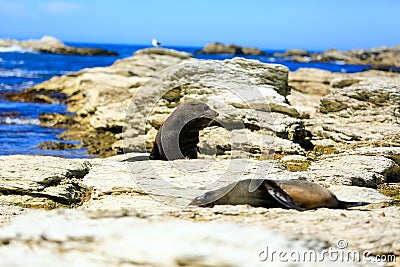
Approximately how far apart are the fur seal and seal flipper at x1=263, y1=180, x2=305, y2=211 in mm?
3856

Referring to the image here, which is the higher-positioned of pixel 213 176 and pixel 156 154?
pixel 213 176

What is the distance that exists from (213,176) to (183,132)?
2.90 meters

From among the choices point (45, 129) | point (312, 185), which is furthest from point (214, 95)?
point (45, 129)

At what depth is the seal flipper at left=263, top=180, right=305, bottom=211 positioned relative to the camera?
Answer: 19.2 ft

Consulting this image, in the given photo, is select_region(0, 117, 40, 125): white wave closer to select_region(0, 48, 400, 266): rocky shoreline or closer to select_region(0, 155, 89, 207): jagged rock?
select_region(0, 48, 400, 266): rocky shoreline

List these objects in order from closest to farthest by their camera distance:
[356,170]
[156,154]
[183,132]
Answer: [356,170]
[156,154]
[183,132]

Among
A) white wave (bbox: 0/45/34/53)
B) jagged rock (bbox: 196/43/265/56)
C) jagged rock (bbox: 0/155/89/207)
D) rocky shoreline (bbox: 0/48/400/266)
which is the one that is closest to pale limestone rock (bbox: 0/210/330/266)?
rocky shoreline (bbox: 0/48/400/266)

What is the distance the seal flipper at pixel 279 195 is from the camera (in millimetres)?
5853

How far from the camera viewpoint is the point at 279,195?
19.8 ft

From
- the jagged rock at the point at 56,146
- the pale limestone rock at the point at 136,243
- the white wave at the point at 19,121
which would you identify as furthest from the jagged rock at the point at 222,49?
the pale limestone rock at the point at 136,243

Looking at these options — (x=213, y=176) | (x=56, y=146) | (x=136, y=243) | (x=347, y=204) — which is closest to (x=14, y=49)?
(x=56, y=146)

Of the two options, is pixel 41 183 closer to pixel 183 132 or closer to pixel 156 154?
pixel 156 154

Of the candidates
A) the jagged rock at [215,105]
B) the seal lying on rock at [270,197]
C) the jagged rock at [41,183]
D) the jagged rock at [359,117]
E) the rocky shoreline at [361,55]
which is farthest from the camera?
the rocky shoreline at [361,55]

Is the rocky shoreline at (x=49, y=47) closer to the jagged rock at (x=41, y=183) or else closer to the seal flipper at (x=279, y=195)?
the jagged rock at (x=41, y=183)
